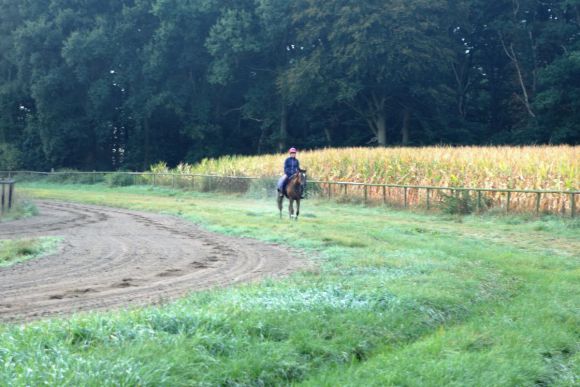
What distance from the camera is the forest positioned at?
5003 cm

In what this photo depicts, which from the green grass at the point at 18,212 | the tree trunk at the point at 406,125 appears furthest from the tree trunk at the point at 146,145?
the green grass at the point at 18,212

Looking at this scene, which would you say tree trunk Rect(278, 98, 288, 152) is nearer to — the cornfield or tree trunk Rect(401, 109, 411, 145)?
tree trunk Rect(401, 109, 411, 145)

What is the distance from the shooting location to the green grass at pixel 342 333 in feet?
19.5

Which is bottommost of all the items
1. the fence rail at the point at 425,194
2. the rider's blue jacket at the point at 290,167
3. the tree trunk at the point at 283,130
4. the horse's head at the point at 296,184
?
the fence rail at the point at 425,194

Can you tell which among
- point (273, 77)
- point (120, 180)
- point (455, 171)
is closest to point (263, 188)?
point (455, 171)

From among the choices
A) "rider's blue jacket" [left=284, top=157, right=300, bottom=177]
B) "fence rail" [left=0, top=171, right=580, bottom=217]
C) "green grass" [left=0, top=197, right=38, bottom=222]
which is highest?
"rider's blue jacket" [left=284, top=157, right=300, bottom=177]

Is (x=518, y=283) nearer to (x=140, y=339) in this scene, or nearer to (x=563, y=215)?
(x=140, y=339)

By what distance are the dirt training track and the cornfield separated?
441 inches

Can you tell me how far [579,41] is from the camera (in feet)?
165

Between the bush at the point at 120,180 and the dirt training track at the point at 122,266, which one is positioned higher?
the bush at the point at 120,180

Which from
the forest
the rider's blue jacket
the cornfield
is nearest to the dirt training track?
the rider's blue jacket

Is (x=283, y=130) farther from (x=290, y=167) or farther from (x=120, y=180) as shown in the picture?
(x=290, y=167)

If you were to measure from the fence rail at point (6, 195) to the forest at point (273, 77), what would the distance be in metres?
29.3

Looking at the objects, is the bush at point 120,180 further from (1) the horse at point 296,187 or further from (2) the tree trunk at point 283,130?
(1) the horse at point 296,187
